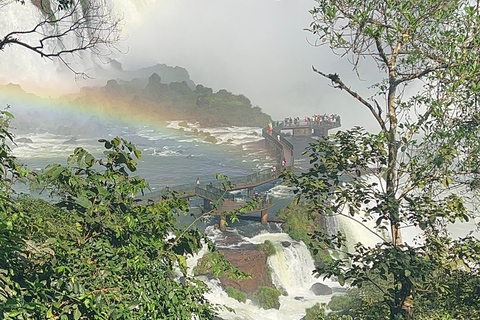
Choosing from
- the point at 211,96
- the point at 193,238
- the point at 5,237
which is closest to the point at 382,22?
the point at 193,238

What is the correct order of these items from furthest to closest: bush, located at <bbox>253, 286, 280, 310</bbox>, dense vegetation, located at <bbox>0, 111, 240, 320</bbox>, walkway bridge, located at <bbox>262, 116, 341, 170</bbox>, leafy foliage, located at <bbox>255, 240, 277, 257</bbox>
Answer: walkway bridge, located at <bbox>262, 116, 341, 170</bbox>
leafy foliage, located at <bbox>255, 240, 277, 257</bbox>
bush, located at <bbox>253, 286, 280, 310</bbox>
dense vegetation, located at <bbox>0, 111, 240, 320</bbox>

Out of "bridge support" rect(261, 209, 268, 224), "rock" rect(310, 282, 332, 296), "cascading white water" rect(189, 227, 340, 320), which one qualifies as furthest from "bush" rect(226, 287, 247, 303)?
"bridge support" rect(261, 209, 268, 224)

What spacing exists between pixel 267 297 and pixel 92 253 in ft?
32.2

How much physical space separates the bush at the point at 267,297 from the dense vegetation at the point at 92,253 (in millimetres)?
9037

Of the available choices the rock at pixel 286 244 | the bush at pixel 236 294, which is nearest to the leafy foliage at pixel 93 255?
the bush at pixel 236 294

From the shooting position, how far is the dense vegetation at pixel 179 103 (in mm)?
43969

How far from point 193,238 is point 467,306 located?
220 cm

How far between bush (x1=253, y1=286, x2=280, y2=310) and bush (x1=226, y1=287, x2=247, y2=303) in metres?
0.30

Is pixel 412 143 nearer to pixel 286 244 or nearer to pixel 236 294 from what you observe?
pixel 236 294

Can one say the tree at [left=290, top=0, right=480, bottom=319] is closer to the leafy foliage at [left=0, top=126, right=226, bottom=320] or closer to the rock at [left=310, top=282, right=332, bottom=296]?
the leafy foliage at [left=0, top=126, right=226, bottom=320]

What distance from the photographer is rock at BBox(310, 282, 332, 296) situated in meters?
12.3

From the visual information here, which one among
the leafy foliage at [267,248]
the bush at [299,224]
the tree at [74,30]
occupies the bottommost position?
the leafy foliage at [267,248]

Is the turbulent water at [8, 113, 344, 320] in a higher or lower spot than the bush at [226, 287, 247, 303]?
higher

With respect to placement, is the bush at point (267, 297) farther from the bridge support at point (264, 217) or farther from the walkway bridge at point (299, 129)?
the walkway bridge at point (299, 129)
